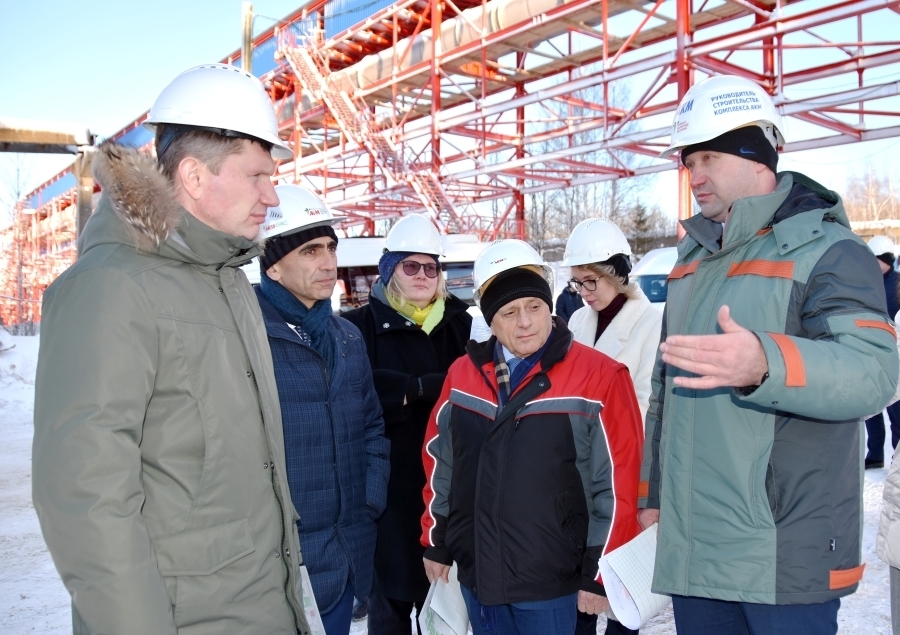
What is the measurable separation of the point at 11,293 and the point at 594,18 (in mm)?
16268

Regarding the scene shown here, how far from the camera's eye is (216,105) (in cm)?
175

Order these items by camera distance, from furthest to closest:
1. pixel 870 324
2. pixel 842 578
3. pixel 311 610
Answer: pixel 311 610
pixel 842 578
pixel 870 324

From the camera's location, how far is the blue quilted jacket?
2406 mm

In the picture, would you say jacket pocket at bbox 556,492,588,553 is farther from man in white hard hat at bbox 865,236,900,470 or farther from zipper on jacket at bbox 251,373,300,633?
man in white hard hat at bbox 865,236,900,470

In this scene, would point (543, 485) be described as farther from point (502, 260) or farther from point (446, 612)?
point (502, 260)

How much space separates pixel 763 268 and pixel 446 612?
5.90ft

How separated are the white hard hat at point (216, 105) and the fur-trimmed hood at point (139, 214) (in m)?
0.16

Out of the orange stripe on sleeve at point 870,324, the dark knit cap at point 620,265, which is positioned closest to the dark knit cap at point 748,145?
the orange stripe on sleeve at point 870,324

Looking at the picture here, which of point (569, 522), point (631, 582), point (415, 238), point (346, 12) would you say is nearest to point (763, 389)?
point (631, 582)

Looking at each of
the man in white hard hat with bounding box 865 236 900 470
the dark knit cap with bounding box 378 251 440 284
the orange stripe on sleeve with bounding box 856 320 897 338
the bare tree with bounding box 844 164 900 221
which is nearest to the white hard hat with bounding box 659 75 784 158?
the orange stripe on sleeve with bounding box 856 320 897 338

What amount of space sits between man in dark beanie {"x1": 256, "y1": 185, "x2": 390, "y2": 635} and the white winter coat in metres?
1.36

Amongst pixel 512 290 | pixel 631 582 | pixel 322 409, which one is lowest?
pixel 631 582

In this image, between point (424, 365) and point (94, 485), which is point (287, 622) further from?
point (424, 365)

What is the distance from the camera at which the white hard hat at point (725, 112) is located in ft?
6.95
